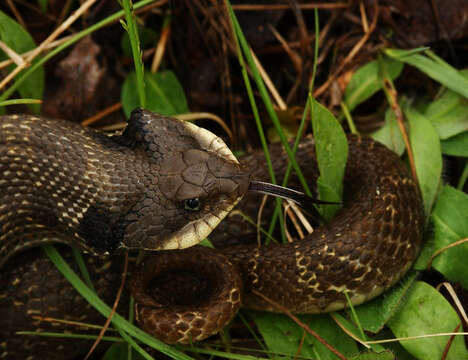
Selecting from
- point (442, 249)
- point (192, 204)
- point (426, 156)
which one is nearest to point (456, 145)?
point (426, 156)

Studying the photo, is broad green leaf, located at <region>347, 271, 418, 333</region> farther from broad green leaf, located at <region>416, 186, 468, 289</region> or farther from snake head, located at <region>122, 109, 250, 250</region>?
snake head, located at <region>122, 109, 250, 250</region>

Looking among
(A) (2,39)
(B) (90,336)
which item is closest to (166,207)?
(B) (90,336)

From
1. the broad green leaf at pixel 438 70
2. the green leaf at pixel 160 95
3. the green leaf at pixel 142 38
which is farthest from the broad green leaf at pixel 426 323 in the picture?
the green leaf at pixel 142 38

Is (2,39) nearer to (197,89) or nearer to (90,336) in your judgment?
(197,89)

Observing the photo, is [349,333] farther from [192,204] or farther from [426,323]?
[192,204]

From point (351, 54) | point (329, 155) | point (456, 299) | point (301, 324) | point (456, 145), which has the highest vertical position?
point (351, 54)

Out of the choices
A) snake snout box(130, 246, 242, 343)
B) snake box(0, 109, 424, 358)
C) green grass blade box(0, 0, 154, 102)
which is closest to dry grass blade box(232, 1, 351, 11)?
green grass blade box(0, 0, 154, 102)

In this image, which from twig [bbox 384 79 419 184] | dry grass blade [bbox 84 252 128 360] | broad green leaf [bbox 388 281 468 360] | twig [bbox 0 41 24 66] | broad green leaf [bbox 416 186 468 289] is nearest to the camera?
broad green leaf [bbox 388 281 468 360]
